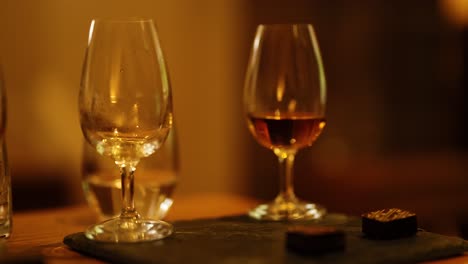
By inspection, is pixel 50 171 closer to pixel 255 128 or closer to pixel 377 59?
pixel 377 59

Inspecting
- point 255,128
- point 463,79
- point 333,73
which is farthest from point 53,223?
point 463,79

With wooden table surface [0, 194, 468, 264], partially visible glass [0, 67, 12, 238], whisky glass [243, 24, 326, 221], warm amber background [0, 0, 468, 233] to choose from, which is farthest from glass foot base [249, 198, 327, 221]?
warm amber background [0, 0, 468, 233]

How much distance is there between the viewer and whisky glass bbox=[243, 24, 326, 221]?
1262 mm

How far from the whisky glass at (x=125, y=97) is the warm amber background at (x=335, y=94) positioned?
2.67m

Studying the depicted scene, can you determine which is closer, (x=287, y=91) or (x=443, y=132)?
(x=287, y=91)

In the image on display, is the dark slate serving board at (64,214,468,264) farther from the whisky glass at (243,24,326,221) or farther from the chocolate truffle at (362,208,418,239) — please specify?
the whisky glass at (243,24,326,221)

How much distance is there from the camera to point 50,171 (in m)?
3.48

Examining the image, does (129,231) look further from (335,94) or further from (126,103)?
(335,94)

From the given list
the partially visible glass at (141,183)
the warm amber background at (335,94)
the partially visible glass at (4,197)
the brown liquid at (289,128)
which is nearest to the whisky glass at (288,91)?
the brown liquid at (289,128)

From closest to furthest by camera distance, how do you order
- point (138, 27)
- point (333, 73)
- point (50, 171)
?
point (138, 27), point (50, 171), point (333, 73)

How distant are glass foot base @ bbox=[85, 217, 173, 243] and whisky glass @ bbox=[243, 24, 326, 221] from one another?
0.74ft

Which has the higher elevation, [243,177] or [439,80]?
[439,80]

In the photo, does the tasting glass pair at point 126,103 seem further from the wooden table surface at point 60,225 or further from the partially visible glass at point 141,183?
the partially visible glass at point 141,183

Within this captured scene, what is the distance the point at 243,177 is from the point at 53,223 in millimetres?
2859
